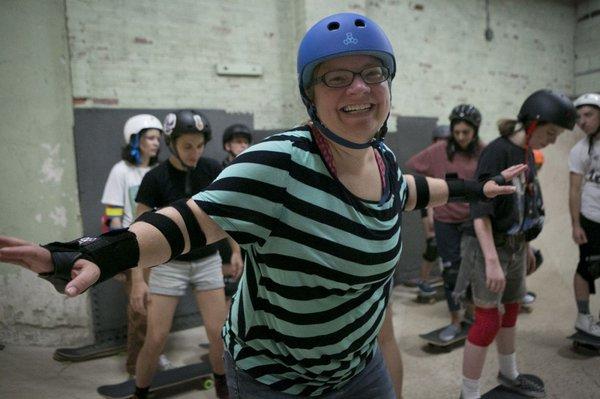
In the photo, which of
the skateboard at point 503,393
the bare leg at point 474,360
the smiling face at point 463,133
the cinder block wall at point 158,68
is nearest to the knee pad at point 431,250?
the smiling face at point 463,133

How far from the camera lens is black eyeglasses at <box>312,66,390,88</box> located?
1.17 meters

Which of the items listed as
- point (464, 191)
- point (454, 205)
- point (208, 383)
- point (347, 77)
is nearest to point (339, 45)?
point (347, 77)

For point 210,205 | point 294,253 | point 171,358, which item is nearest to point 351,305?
point 294,253

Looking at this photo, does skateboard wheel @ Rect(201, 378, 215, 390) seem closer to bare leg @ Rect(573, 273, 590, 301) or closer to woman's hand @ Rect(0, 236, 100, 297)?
woman's hand @ Rect(0, 236, 100, 297)

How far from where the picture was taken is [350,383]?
51.8 inches

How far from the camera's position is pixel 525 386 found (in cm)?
267

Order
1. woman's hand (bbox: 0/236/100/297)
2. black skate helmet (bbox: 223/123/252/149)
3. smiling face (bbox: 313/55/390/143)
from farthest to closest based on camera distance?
black skate helmet (bbox: 223/123/252/149) → smiling face (bbox: 313/55/390/143) → woman's hand (bbox: 0/236/100/297)

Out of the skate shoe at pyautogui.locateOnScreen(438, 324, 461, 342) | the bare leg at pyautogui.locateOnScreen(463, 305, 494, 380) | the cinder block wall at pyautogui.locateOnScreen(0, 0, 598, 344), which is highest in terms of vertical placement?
the cinder block wall at pyautogui.locateOnScreen(0, 0, 598, 344)

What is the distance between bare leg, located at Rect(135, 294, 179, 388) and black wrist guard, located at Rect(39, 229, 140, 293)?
5.74 feet

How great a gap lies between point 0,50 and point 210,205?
144 inches

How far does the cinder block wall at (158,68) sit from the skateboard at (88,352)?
23 centimetres

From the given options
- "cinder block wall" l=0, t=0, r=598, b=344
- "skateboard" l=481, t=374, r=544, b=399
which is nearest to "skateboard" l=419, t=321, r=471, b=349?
"skateboard" l=481, t=374, r=544, b=399

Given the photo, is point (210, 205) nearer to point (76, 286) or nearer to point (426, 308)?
point (76, 286)

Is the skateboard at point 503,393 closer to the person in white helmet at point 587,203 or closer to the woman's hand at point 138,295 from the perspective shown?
the person in white helmet at point 587,203
